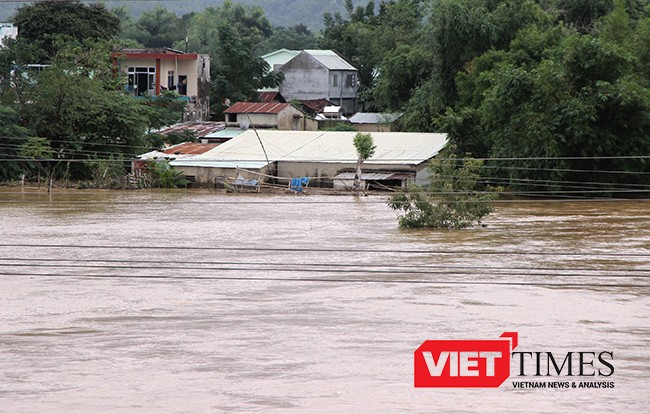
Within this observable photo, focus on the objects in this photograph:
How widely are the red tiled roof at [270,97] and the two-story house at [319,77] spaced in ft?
8.69

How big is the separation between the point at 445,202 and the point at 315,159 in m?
9.50

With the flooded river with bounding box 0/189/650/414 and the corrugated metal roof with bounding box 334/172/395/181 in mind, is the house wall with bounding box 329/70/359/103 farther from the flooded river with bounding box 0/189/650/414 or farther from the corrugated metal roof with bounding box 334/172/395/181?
the flooded river with bounding box 0/189/650/414

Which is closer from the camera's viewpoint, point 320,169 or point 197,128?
point 320,169

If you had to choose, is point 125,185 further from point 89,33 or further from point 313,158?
point 89,33

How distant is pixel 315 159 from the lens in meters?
35.6

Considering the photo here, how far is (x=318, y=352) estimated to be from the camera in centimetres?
1511

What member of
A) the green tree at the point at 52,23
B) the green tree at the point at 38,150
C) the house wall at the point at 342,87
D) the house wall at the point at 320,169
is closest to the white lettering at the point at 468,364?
the house wall at the point at 320,169

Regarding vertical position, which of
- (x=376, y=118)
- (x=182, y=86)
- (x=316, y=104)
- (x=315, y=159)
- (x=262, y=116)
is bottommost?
(x=315, y=159)

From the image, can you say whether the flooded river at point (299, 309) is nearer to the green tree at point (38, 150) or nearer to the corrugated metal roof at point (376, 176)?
the corrugated metal roof at point (376, 176)

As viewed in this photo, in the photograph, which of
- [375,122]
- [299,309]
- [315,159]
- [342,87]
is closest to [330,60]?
[342,87]

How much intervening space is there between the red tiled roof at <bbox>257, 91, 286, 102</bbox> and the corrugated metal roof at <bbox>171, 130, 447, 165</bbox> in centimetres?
1076

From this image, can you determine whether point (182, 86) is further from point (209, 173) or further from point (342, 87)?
point (209, 173)

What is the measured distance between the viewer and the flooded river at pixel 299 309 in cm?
1315

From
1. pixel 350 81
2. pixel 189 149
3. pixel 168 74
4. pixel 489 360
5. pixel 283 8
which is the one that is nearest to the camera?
pixel 489 360
